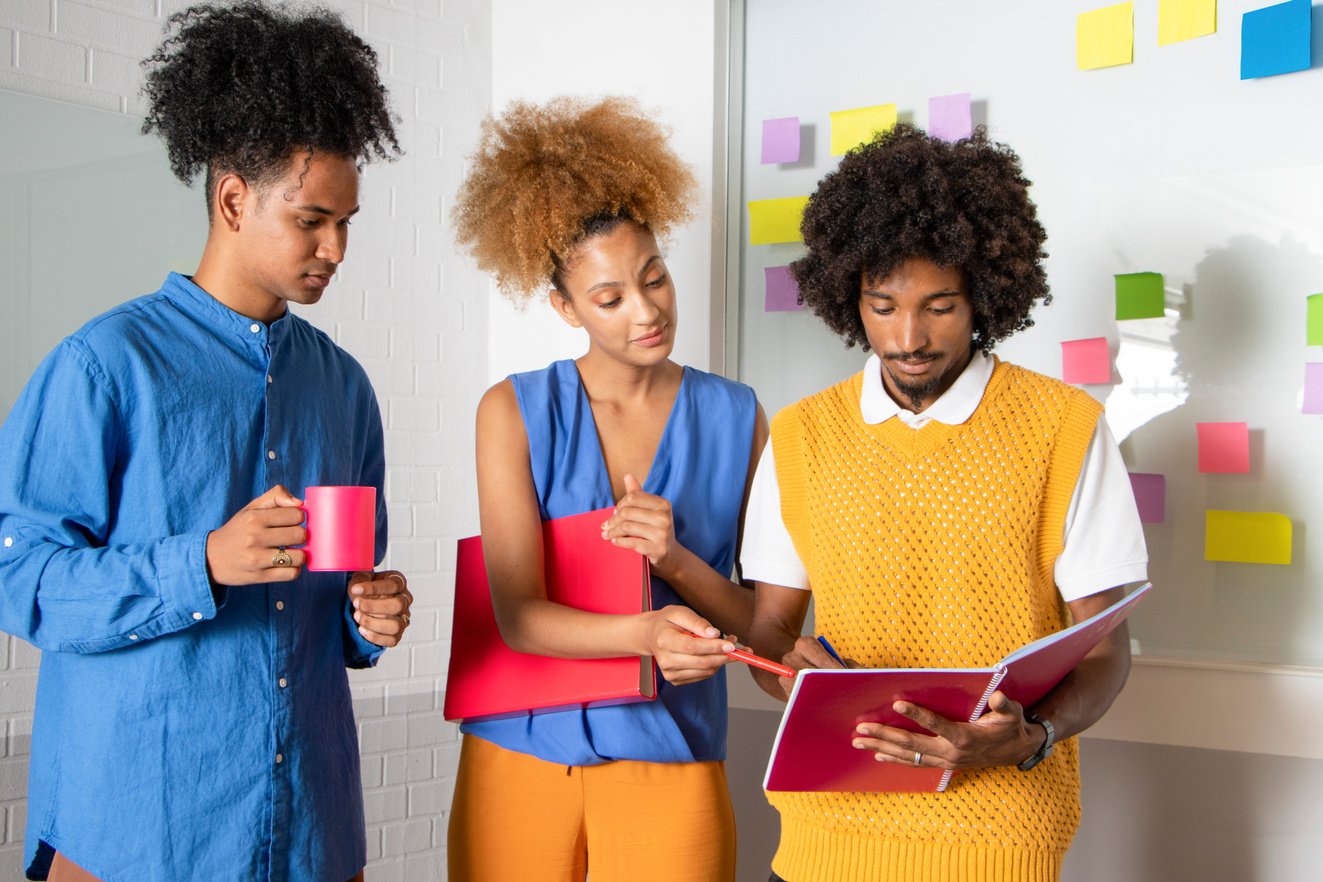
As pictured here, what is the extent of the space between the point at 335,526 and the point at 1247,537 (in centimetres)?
168

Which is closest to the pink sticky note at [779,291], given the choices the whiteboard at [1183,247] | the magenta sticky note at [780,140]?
the magenta sticky note at [780,140]

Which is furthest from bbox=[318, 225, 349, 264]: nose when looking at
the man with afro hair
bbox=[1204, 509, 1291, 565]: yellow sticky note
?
bbox=[1204, 509, 1291, 565]: yellow sticky note

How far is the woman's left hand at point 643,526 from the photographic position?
5.17 ft

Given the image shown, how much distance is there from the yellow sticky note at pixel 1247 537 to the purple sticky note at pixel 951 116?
95 centimetres

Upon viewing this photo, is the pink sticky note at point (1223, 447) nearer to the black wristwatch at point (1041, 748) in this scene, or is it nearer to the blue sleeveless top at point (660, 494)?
the blue sleeveless top at point (660, 494)

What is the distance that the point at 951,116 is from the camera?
247 centimetres

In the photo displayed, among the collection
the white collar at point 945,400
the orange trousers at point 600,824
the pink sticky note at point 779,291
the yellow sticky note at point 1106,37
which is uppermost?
the yellow sticky note at point 1106,37

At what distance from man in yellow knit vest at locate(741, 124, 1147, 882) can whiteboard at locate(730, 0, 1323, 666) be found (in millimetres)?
760

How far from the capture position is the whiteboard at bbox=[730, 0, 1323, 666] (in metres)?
2.09

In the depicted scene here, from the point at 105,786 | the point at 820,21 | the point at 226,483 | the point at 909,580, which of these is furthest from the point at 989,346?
the point at 820,21

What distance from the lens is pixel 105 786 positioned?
4.11 feet

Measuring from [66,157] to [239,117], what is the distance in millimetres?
1388

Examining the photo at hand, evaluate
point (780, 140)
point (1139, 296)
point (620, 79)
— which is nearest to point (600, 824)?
point (1139, 296)

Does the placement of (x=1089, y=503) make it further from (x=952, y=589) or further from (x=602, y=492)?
(x=602, y=492)
